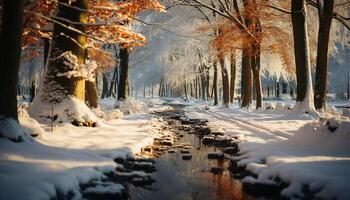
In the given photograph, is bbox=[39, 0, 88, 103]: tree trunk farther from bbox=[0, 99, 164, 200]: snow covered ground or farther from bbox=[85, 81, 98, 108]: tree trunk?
bbox=[85, 81, 98, 108]: tree trunk

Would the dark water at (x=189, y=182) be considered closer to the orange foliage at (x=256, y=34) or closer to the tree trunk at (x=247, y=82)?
the orange foliage at (x=256, y=34)

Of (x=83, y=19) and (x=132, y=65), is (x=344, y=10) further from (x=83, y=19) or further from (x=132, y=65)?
(x=132, y=65)

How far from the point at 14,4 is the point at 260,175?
5578 mm

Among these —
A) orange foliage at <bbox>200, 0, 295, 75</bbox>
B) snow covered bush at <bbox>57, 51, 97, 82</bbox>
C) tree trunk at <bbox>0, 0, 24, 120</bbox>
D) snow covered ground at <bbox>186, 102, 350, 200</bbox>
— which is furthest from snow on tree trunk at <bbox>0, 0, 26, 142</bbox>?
orange foliage at <bbox>200, 0, 295, 75</bbox>

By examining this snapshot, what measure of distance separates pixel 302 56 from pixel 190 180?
11.3 metres

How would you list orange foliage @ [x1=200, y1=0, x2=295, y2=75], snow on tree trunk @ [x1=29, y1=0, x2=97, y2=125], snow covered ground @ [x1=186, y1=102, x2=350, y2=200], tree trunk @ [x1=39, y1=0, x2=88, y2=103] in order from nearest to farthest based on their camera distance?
snow covered ground @ [x1=186, y1=102, x2=350, y2=200], snow on tree trunk @ [x1=29, y1=0, x2=97, y2=125], tree trunk @ [x1=39, y1=0, x2=88, y2=103], orange foliage @ [x1=200, y1=0, x2=295, y2=75]

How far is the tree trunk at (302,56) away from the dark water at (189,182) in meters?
8.67

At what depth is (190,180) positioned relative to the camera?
22.1 ft

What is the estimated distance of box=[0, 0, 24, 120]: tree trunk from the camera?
6.99 meters

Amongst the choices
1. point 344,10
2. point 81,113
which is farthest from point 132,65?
point 81,113

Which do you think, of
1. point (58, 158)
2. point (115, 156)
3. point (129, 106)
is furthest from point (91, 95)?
point (58, 158)

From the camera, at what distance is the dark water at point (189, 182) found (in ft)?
19.2

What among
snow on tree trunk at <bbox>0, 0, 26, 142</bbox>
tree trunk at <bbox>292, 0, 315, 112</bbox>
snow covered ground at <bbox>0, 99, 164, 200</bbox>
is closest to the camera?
snow covered ground at <bbox>0, 99, 164, 200</bbox>

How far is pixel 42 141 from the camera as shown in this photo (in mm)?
7715
